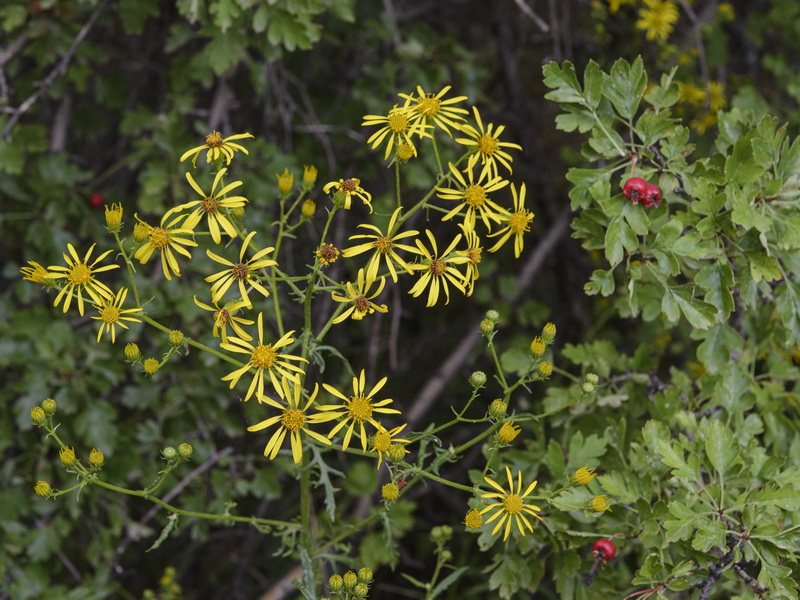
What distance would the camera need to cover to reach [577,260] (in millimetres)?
3475

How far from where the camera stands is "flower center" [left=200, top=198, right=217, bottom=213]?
5.45ft

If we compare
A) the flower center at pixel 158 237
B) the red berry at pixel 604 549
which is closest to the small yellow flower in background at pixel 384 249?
the flower center at pixel 158 237

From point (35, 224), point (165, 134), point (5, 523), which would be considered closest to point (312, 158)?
point (165, 134)

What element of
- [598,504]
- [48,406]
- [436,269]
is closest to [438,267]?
[436,269]

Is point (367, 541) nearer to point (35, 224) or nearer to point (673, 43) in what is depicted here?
point (35, 224)

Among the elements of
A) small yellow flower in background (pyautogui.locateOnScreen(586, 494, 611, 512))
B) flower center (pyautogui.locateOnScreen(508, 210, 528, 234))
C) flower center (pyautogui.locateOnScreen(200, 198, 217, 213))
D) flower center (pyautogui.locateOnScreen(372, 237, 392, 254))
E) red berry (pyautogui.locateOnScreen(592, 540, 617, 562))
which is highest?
flower center (pyautogui.locateOnScreen(200, 198, 217, 213))

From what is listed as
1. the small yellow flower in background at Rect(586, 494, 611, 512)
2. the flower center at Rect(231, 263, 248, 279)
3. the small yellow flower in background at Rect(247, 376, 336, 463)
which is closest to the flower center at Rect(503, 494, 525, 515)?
the small yellow flower in background at Rect(586, 494, 611, 512)

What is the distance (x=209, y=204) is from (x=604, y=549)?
1.19m

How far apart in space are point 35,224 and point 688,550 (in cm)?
230

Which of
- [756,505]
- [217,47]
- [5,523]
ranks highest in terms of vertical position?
[217,47]

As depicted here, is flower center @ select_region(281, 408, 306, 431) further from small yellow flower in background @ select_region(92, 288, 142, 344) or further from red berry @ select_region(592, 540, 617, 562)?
red berry @ select_region(592, 540, 617, 562)

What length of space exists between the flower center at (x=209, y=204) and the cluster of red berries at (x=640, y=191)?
0.93m

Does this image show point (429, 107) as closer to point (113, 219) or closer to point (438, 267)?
point (438, 267)

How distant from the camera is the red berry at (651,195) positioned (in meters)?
1.86
